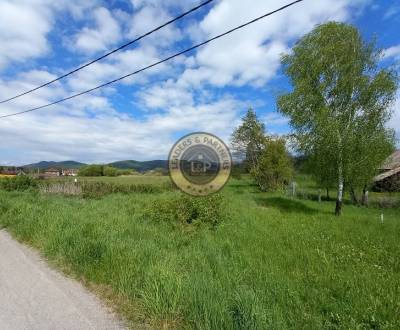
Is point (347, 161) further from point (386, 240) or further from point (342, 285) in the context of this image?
point (342, 285)

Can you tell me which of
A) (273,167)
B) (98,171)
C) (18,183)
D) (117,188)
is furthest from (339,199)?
(98,171)

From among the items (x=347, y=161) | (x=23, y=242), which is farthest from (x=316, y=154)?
(x=23, y=242)

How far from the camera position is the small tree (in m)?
32.8

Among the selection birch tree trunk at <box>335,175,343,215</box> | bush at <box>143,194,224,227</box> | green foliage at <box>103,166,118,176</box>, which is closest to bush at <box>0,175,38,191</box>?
bush at <box>143,194,224,227</box>

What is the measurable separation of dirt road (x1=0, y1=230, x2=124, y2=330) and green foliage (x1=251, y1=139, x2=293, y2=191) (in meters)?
26.2

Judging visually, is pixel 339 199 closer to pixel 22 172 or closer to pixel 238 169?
pixel 238 169

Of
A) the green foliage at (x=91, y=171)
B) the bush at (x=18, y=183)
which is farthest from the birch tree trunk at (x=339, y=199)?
the green foliage at (x=91, y=171)

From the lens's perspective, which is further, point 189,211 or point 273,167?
point 273,167

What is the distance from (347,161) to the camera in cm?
1634

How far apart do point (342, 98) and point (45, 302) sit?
1637 cm

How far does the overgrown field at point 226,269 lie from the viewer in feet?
12.5

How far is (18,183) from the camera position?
2495 centimetres

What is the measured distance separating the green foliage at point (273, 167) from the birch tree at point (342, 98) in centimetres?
1288

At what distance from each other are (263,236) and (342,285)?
4.13 meters
